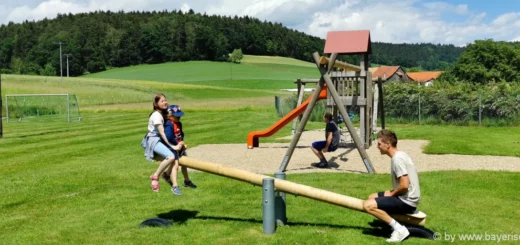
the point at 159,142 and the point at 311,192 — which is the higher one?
the point at 159,142

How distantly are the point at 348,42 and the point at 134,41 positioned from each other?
104 m

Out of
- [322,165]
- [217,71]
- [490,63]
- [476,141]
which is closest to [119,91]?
[217,71]

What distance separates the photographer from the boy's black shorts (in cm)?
694

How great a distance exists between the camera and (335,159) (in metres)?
14.7

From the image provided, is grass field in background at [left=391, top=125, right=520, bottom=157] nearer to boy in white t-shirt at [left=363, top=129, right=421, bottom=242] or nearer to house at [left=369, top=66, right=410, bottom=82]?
boy in white t-shirt at [left=363, top=129, right=421, bottom=242]

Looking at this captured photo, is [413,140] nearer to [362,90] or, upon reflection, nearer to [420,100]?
[362,90]

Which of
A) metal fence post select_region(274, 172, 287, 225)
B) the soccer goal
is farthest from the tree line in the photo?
metal fence post select_region(274, 172, 287, 225)

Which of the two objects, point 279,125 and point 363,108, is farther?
point 363,108

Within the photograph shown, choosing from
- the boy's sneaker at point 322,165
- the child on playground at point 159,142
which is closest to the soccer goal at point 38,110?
the boy's sneaker at point 322,165

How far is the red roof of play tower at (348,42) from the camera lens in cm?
1566

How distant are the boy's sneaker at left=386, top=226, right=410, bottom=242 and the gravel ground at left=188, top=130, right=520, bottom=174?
5677 mm

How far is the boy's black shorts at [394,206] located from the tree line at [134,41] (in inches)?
4198

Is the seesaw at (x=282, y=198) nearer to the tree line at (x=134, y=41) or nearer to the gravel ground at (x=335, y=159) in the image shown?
the gravel ground at (x=335, y=159)

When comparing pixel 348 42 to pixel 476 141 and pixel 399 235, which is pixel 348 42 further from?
pixel 399 235
